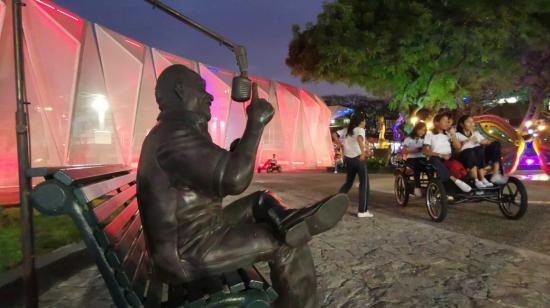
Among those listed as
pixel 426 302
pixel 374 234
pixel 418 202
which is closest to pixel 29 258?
pixel 426 302

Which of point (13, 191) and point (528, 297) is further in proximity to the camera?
point (13, 191)

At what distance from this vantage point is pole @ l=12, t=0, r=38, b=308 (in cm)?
220

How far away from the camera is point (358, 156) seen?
22.4ft

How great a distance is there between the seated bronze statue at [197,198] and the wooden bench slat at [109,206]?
0.38 m

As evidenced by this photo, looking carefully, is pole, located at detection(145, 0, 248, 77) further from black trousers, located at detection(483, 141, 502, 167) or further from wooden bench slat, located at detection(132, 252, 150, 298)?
black trousers, located at detection(483, 141, 502, 167)

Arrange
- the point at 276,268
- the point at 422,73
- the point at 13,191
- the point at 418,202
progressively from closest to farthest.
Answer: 1. the point at 276,268
2. the point at 418,202
3. the point at 13,191
4. the point at 422,73

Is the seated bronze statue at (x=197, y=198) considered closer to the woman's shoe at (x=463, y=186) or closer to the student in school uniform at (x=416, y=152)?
the woman's shoe at (x=463, y=186)

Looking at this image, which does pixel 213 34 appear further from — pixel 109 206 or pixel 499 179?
pixel 499 179

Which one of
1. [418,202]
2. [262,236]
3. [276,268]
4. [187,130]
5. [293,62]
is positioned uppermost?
[293,62]

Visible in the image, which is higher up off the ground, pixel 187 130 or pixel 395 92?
pixel 395 92

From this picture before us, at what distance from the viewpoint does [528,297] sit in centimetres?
308

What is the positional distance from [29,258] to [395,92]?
18498 millimetres

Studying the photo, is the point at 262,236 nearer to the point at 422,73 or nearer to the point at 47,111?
the point at 47,111

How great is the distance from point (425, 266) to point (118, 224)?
2831mm
